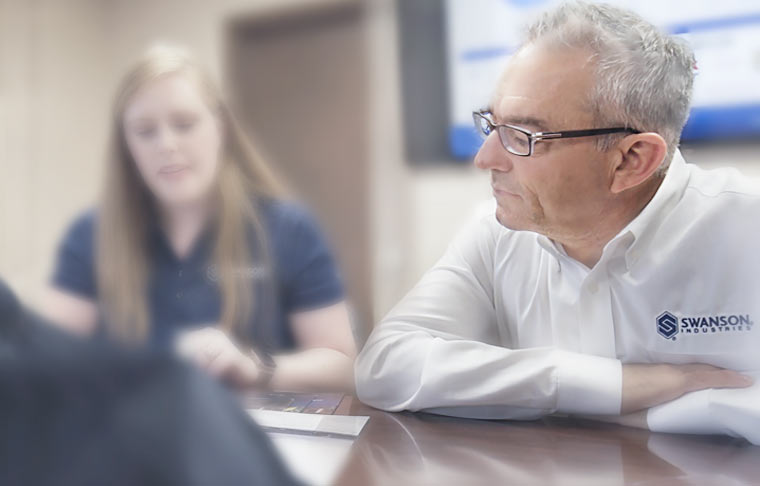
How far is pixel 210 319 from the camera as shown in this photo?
47 centimetres

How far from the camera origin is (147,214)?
0.45 m

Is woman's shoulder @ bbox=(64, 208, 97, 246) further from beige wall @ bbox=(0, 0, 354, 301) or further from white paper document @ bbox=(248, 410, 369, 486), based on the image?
white paper document @ bbox=(248, 410, 369, 486)

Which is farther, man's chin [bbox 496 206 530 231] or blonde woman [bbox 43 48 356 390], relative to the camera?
man's chin [bbox 496 206 530 231]

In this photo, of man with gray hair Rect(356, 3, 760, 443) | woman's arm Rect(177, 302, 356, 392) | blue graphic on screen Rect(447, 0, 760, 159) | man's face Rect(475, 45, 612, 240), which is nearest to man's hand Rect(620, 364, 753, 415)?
man with gray hair Rect(356, 3, 760, 443)

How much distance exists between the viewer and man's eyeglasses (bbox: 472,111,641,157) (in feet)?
2.02

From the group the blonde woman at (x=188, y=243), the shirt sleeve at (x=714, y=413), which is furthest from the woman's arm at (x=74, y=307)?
the shirt sleeve at (x=714, y=413)

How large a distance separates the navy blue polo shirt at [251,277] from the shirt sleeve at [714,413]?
1.10ft

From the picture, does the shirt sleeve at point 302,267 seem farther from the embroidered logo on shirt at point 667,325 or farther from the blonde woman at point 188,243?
the embroidered logo on shirt at point 667,325

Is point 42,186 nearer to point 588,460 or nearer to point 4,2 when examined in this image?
point 4,2

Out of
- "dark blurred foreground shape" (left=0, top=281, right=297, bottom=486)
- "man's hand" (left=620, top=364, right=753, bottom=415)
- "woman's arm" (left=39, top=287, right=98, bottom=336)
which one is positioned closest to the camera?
"dark blurred foreground shape" (left=0, top=281, right=297, bottom=486)

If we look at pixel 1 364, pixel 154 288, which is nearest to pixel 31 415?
pixel 1 364

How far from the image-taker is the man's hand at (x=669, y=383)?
58 centimetres

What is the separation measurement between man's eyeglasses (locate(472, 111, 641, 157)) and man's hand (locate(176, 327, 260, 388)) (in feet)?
1.15

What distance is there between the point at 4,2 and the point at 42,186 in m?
0.14
